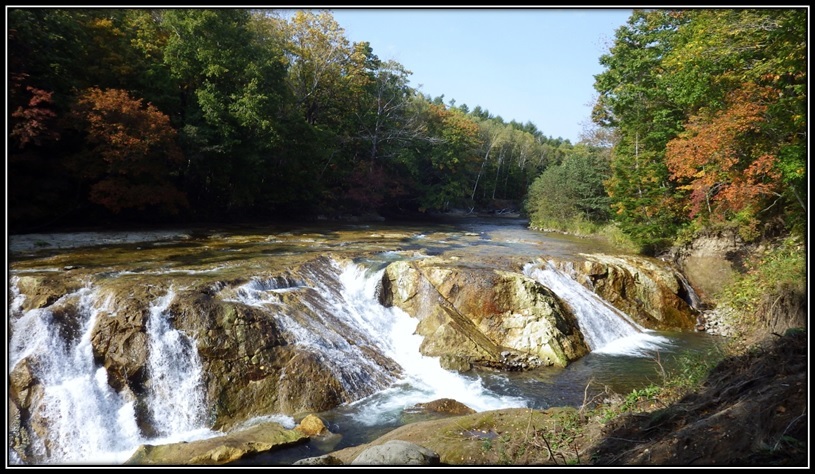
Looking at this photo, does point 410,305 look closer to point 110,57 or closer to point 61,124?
point 61,124

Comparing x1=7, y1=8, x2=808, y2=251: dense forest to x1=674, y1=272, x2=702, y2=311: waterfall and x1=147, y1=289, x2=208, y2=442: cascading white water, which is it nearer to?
x1=674, y1=272, x2=702, y2=311: waterfall

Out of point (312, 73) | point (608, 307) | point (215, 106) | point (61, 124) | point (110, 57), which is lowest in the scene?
point (608, 307)

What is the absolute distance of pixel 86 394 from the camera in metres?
7.43

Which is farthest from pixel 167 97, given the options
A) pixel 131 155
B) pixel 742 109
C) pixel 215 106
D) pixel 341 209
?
pixel 742 109

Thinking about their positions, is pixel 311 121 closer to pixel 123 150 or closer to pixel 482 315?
pixel 123 150

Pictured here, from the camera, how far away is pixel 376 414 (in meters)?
8.05

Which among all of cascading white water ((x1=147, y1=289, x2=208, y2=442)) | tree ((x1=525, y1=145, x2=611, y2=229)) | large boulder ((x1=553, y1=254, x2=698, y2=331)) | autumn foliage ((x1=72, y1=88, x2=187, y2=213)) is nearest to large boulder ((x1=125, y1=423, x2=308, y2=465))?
cascading white water ((x1=147, y1=289, x2=208, y2=442))

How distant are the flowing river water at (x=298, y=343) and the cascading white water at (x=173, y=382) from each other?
0.06 feet

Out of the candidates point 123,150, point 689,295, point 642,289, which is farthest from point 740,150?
point 123,150

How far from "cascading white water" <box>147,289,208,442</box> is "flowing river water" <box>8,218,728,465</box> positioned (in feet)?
0.06

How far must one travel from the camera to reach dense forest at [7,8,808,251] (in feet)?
37.1

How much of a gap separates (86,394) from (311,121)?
87.0ft

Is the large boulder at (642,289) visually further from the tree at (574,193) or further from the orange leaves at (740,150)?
the tree at (574,193)

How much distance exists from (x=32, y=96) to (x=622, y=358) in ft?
63.4
